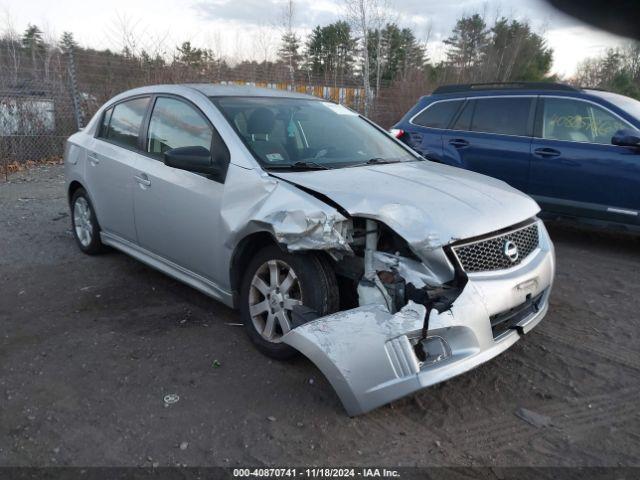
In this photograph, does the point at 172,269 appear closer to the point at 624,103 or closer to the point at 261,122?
the point at 261,122

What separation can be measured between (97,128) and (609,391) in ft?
15.2

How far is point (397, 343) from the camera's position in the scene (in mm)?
2555

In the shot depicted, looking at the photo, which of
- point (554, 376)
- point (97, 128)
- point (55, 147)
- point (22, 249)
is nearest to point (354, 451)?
point (554, 376)

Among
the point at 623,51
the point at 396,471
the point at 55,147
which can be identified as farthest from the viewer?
the point at 55,147

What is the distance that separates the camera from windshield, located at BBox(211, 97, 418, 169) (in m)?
3.64

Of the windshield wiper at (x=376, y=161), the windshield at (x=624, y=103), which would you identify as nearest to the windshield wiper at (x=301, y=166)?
the windshield wiper at (x=376, y=161)

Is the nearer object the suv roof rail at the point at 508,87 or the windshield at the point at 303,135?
the windshield at the point at 303,135

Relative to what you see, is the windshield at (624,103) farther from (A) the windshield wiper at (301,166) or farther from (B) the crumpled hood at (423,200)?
(A) the windshield wiper at (301,166)

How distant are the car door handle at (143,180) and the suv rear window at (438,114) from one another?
13.5 feet

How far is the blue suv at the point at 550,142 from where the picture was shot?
5.52 m

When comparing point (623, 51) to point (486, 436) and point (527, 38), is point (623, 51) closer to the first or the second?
point (527, 38)

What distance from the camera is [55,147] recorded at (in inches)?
437

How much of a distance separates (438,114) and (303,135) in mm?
3540

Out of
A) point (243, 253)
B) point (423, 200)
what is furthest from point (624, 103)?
point (243, 253)
